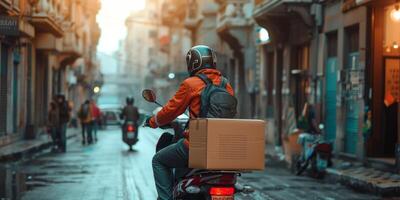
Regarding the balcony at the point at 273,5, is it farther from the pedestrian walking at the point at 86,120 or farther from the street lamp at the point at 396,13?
the pedestrian walking at the point at 86,120

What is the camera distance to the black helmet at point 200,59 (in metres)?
7.14

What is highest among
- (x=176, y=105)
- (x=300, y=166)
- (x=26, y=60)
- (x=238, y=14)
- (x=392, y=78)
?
(x=238, y=14)

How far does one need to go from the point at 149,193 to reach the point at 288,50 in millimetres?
16880

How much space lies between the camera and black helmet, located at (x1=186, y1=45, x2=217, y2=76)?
23.4 feet

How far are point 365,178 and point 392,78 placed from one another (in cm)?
471

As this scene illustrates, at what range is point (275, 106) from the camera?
30.7 meters

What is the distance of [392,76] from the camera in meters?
19.0

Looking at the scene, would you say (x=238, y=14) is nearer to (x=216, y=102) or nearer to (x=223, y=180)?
(x=216, y=102)

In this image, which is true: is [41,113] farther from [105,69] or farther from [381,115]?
[105,69]

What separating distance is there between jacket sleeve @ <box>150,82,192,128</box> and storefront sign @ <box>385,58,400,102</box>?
12894mm

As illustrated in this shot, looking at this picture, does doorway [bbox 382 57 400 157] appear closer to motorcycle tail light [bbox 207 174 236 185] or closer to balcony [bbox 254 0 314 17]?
balcony [bbox 254 0 314 17]

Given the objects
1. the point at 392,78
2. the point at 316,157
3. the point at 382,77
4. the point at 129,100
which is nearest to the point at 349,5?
the point at 382,77

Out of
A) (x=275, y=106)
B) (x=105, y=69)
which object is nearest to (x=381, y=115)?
(x=275, y=106)

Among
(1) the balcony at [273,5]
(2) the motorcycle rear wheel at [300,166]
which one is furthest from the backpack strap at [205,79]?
(1) the balcony at [273,5]
